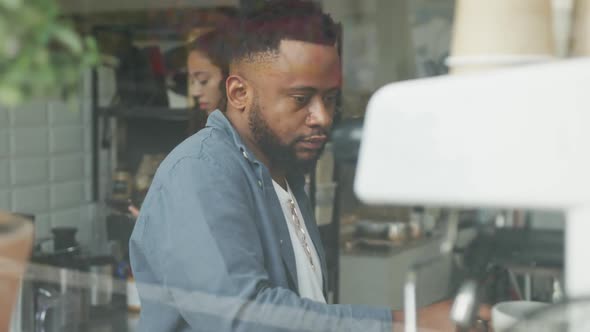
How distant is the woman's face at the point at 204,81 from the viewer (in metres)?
1.10

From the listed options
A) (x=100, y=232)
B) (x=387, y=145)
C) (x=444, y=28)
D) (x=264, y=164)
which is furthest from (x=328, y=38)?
(x=100, y=232)

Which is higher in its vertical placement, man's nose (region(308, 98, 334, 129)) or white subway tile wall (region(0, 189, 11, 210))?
man's nose (region(308, 98, 334, 129))

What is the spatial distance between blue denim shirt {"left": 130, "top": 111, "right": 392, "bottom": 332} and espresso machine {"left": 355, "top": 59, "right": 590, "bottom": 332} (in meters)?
0.30

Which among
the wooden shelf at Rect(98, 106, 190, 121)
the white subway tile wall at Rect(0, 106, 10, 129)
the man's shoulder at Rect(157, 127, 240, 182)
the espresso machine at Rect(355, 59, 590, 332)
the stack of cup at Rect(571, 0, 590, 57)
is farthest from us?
the wooden shelf at Rect(98, 106, 190, 121)

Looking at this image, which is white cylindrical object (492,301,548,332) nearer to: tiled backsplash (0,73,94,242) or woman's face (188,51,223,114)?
woman's face (188,51,223,114)

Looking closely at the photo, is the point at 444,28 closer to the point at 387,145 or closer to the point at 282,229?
the point at 282,229

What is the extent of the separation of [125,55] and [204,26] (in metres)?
0.23

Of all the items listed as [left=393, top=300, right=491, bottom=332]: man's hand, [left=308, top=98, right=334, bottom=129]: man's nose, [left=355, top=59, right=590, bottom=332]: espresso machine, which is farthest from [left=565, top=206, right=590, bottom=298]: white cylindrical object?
[left=308, top=98, right=334, bottom=129]: man's nose

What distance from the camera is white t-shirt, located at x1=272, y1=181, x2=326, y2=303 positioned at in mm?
1052

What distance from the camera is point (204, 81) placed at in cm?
117

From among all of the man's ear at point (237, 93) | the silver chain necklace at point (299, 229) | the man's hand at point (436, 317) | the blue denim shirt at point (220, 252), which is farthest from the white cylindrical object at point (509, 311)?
the man's ear at point (237, 93)

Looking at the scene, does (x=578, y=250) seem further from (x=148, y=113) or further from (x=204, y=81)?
(x=148, y=113)

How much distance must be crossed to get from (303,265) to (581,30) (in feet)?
1.64

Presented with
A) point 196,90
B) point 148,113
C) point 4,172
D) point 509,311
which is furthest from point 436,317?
point 148,113
